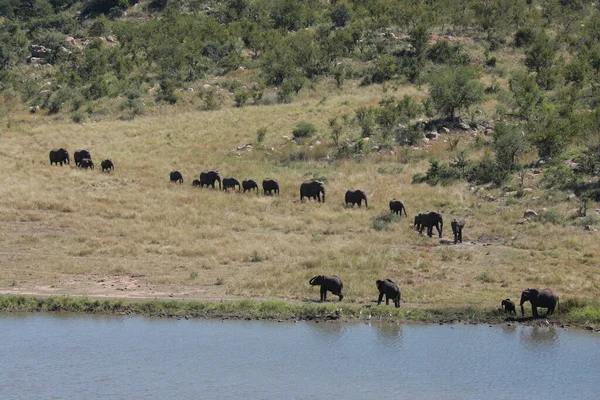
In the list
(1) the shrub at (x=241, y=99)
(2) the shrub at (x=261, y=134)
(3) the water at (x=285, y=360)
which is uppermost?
(1) the shrub at (x=241, y=99)

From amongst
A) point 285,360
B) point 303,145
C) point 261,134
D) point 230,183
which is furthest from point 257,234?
point 261,134

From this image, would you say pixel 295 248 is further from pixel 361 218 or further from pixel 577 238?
pixel 577 238

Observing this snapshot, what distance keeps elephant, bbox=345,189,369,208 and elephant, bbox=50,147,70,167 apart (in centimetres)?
1789

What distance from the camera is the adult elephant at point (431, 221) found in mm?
34031

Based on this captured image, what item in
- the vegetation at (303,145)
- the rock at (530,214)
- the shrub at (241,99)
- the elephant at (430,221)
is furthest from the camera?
the shrub at (241,99)

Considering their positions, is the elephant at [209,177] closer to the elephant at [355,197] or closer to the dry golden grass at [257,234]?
the dry golden grass at [257,234]

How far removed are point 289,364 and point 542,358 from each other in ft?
20.1

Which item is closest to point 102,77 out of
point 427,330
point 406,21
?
point 406,21

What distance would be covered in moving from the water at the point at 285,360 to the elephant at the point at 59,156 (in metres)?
25.1

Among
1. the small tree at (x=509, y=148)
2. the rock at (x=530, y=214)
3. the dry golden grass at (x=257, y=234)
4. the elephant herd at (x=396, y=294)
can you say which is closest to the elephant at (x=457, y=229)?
the dry golden grass at (x=257, y=234)

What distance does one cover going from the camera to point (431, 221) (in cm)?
3419

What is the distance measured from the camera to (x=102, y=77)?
7462 cm

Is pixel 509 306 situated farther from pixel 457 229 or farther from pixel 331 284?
pixel 457 229

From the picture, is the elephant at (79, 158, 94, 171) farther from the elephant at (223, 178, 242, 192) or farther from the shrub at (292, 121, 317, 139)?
the shrub at (292, 121, 317, 139)
